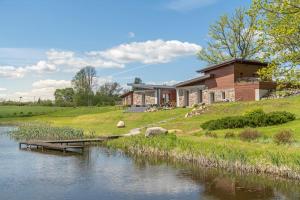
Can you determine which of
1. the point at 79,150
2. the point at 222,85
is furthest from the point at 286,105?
the point at 79,150

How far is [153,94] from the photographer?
68.4 meters

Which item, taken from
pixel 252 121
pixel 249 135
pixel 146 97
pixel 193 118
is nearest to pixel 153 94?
pixel 146 97

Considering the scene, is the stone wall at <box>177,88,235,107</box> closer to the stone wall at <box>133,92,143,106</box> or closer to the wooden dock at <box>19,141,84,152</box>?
the stone wall at <box>133,92,143,106</box>

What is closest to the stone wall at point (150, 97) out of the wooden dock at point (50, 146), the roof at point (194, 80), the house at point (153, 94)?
the house at point (153, 94)

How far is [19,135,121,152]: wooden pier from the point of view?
31869 millimetres

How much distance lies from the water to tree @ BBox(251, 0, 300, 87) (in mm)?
6405

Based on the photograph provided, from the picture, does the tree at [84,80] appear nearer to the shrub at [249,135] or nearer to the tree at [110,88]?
the tree at [110,88]

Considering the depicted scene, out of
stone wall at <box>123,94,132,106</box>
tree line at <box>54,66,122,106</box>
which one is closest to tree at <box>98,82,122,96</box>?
tree line at <box>54,66,122,106</box>

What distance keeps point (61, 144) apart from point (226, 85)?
2738cm

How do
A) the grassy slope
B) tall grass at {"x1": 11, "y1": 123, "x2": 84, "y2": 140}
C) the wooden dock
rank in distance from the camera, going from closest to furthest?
the wooden dock
the grassy slope
tall grass at {"x1": 11, "y1": 123, "x2": 84, "y2": 140}

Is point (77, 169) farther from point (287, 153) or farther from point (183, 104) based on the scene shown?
point (183, 104)

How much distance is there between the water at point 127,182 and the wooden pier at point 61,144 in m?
5.45

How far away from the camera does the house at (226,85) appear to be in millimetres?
50750

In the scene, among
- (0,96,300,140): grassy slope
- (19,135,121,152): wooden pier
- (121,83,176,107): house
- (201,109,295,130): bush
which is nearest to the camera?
(19,135,121,152): wooden pier
